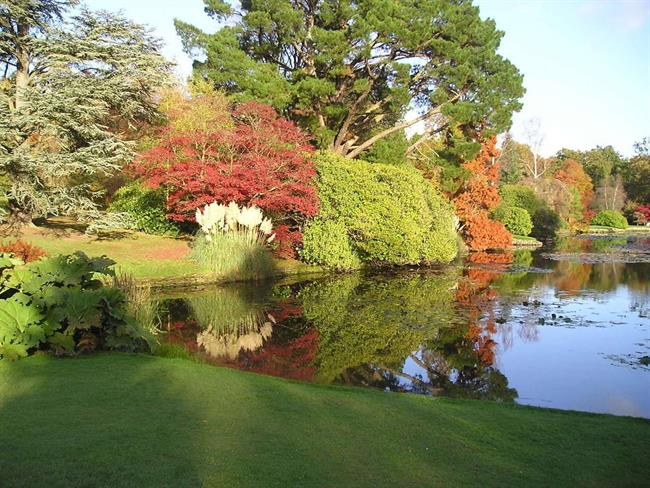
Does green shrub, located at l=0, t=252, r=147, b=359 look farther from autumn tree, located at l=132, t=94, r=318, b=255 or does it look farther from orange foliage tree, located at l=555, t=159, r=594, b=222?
orange foliage tree, located at l=555, t=159, r=594, b=222

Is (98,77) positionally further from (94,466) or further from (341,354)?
(94,466)

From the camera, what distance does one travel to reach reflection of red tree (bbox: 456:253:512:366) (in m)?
8.92

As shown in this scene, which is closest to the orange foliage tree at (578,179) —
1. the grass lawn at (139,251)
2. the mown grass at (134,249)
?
the grass lawn at (139,251)

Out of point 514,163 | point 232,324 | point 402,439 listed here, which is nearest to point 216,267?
point 232,324

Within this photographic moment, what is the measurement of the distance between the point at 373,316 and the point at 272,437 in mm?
7520

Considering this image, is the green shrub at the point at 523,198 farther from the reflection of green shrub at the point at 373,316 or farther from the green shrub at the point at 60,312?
the green shrub at the point at 60,312

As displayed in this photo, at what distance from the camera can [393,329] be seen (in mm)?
9969

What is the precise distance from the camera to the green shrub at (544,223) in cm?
4147

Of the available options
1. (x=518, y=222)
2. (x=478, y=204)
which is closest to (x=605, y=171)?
(x=518, y=222)

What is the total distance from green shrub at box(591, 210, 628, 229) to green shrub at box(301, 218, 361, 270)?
4365 centimetres

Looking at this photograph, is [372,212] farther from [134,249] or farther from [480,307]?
[134,249]

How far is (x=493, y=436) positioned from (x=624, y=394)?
340 cm

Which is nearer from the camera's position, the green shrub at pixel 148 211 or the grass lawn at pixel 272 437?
the grass lawn at pixel 272 437

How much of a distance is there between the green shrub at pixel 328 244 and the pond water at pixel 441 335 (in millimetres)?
984
